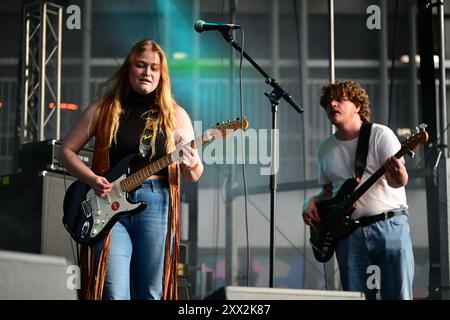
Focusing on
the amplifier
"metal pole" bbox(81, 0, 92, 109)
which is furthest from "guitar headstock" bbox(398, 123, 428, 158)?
"metal pole" bbox(81, 0, 92, 109)

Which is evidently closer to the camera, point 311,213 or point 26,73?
point 311,213

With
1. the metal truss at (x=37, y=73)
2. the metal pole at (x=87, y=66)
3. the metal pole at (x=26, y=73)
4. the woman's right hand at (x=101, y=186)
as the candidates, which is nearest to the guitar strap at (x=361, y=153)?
the woman's right hand at (x=101, y=186)

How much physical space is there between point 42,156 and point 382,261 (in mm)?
2442

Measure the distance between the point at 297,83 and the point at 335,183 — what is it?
413cm

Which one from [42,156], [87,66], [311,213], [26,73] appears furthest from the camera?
[87,66]

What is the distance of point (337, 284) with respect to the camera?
612 centimetres

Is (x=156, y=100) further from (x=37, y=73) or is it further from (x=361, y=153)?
(x=37, y=73)

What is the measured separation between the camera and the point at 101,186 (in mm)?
3238

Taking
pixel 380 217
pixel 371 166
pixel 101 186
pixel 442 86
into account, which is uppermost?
pixel 442 86

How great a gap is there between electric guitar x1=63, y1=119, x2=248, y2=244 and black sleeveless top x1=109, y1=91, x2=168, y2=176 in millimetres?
29

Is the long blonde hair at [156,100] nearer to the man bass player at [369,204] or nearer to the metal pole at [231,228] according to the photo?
the man bass player at [369,204]

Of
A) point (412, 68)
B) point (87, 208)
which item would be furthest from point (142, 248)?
point (412, 68)

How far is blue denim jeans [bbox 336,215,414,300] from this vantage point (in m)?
3.63

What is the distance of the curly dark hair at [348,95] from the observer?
156 inches
